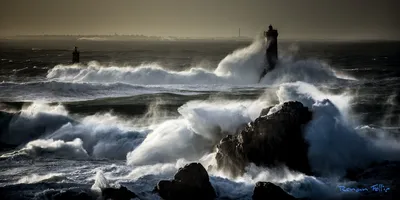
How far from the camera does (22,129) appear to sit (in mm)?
24859

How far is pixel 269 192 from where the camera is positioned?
45.5ft

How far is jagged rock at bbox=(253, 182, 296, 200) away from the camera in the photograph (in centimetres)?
1384

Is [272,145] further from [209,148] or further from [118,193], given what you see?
[118,193]

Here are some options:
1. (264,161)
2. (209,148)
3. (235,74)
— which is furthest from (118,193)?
(235,74)

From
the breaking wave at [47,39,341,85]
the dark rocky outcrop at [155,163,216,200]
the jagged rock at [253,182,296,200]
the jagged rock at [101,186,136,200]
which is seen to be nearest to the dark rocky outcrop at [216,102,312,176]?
the dark rocky outcrop at [155,163,216,200]

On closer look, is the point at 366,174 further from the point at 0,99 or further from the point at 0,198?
the point at 0,99

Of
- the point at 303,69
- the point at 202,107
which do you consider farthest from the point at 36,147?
the point at 303,69

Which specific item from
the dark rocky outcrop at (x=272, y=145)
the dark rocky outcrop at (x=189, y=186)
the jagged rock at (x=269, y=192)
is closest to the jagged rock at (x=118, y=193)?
the dark rocky outcrop at (x=189, y=186)

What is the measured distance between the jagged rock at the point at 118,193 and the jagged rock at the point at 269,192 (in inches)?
124

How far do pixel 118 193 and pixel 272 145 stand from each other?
462cm

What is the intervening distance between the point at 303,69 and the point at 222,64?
7598 mm

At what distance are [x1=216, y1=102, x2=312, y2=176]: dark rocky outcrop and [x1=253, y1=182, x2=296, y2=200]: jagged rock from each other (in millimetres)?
2145
